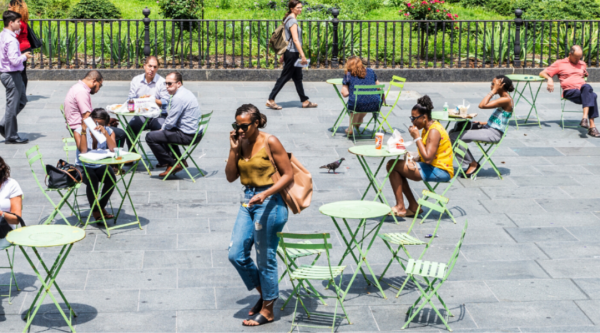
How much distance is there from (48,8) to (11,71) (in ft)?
39.8

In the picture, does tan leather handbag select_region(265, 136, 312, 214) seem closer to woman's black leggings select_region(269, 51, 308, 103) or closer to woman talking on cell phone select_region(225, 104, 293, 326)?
woman talking on cell phone select_region(225, 104, 293, 326)

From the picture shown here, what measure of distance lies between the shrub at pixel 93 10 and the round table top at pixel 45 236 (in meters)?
15.3

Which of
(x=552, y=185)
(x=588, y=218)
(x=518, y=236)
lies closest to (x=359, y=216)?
(x=518, y=236)

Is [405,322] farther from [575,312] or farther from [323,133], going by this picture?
[323,133]

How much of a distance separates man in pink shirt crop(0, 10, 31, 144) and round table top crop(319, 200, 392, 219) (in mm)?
6308

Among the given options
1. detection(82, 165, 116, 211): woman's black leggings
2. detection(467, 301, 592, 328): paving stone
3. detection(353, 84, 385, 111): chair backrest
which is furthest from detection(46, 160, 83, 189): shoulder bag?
detection(353, 84, 385, 111): chair backrest

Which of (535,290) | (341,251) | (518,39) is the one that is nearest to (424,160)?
(341,251)

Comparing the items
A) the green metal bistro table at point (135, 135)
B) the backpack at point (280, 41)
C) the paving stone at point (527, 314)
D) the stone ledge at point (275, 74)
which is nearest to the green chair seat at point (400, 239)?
the paving stone at point (527, 314)

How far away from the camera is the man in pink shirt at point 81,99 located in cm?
840

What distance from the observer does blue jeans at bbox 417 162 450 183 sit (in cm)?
805

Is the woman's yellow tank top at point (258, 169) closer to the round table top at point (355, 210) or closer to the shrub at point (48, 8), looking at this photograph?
the round table top at point (355, 210)

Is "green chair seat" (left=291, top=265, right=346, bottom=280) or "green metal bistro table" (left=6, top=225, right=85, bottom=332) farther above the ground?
"green metal bistro table" (left=6, top=225, right=85, bottom=332)

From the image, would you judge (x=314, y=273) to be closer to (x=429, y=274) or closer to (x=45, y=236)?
(x=429, y=274)

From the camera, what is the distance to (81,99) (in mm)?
8484
